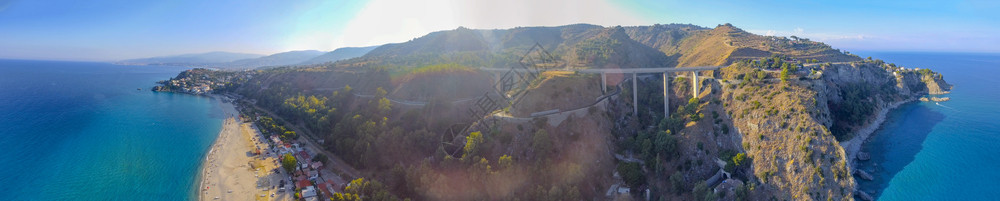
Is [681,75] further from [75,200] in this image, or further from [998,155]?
[75,200]

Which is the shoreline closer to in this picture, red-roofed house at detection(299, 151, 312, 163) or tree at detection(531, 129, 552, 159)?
red-roofed house at detection(299, 151, 312, 163)

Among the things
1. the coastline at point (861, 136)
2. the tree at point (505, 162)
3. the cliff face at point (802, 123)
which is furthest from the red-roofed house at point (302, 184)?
the coastline at point (861, 136)

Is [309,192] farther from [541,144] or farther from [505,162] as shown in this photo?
[541,144]

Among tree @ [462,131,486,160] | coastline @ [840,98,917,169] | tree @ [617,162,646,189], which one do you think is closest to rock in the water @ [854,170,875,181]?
coastline @ [840,98,917,169]

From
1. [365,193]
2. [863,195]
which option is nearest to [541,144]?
[365,193]

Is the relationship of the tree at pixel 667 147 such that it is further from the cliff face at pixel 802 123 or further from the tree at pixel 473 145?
the tree at pixel 473 145

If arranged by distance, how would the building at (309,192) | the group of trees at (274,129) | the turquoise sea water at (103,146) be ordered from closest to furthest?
the building at (309,192), the turquoise sea water at (103,146), the group of trees at (274,129)
